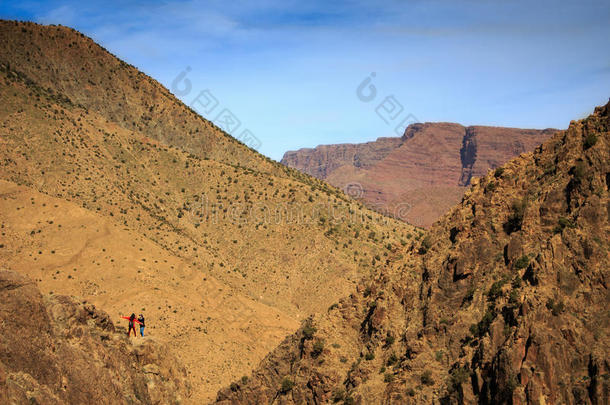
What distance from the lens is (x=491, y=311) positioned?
2702 cm

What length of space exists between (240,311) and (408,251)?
33226mm

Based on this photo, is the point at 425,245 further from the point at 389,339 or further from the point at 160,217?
the point at 160,217

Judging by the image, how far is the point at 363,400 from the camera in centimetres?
2875

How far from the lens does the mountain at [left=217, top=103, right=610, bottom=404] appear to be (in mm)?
23859

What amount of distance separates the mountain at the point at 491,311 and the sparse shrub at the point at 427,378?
5cm

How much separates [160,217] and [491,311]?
58978 millimetres

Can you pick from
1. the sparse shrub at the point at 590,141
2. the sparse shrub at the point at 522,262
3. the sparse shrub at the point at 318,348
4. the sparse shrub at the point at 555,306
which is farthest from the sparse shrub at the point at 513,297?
the sparse shrub at the point at 318,348

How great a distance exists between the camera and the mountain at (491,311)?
23.9 metres

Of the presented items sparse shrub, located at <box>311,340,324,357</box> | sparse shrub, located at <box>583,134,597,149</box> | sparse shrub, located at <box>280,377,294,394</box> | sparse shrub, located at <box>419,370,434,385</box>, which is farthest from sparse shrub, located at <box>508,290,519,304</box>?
sparse shrub, located at <box>280,377,294,394</box>

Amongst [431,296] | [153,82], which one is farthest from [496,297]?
[153,82]

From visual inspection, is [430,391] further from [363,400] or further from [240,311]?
[240,311]

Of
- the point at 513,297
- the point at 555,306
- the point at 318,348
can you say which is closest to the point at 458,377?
the point at 513,297

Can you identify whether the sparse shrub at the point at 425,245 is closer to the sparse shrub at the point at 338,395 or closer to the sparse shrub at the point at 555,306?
the sparse shrub at the point at 338,395

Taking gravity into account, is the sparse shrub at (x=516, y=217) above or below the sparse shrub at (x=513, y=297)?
above
